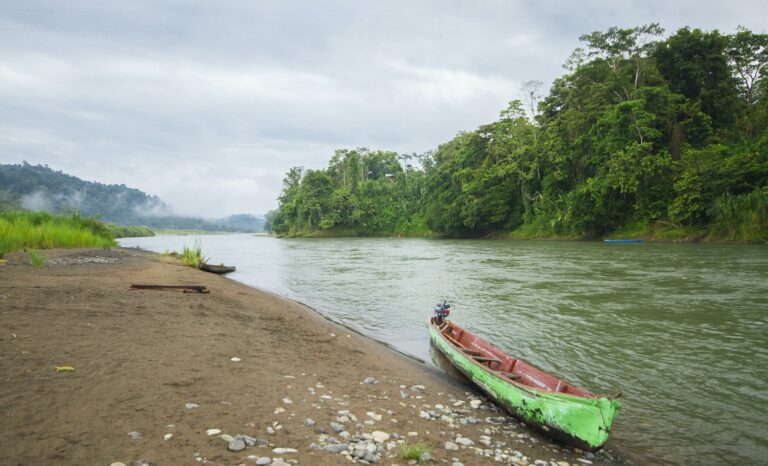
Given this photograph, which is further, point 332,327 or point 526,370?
point 332,327

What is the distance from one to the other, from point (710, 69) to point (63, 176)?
245 meters

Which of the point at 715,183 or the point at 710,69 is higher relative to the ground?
the point at 710,69

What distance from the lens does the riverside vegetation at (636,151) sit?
125ft

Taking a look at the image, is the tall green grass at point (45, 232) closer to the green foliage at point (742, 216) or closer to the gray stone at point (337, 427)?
the gray stone at point (337, 427)

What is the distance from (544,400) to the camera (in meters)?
5.37

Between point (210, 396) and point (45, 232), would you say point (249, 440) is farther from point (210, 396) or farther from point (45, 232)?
point (45, 232)

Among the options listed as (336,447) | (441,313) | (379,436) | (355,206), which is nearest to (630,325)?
(441,313)

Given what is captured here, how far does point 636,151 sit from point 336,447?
4804cm

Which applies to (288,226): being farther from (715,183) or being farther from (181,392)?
(181,392)

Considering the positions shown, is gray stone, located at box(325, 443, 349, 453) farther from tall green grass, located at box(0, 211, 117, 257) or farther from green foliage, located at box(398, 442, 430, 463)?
tall green grass, located at box(0, 211, 117, 257)

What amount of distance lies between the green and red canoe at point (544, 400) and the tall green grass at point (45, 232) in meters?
19.3

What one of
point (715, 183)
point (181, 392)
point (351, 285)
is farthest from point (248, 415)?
point (715, 183)

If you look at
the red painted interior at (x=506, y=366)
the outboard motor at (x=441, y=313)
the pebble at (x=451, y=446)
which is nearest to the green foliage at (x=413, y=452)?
the pebble at (x=451, y=446)

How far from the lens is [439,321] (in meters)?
10.2
